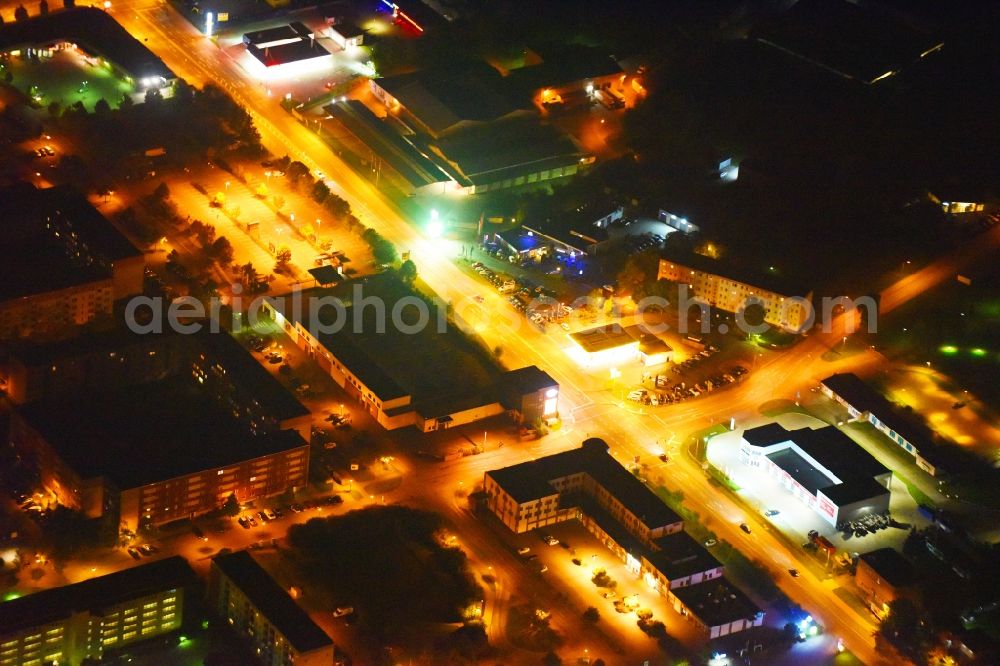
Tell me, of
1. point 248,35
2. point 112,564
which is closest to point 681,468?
point 112,564

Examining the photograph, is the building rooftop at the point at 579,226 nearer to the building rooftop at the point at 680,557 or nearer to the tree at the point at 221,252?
the tree at the point at 221,252

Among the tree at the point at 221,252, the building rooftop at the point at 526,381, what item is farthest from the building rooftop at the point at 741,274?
the tree at the point at 221,252

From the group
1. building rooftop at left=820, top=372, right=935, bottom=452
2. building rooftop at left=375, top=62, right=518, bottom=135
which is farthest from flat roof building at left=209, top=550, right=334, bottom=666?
building rooftop at left=375, top=62, right=518, bottom=135

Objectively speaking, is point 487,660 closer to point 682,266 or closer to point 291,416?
point 291,416

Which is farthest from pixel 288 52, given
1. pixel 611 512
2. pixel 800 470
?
pixel 800 470

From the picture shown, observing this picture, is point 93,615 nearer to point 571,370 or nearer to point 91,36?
point 571,370

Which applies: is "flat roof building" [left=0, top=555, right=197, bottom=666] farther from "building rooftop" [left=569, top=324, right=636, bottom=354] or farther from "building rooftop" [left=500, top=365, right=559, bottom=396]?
"building rooftop" [left=569, top=324, right=636, bottom=354]

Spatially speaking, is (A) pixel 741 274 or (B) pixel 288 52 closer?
A: (A) pixel 741 274
